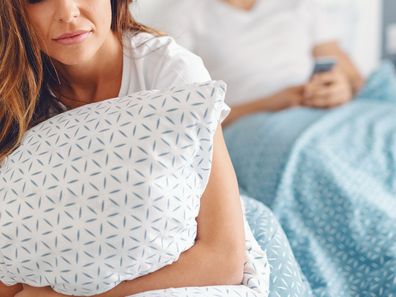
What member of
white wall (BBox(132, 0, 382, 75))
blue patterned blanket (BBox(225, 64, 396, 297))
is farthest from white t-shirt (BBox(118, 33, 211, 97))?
white wall (BBox(132, 0, 382, 75))

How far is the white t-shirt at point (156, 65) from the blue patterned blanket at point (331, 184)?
458mm

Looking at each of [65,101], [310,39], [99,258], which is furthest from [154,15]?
[99,258]

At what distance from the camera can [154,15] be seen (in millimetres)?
2096

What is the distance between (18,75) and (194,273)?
0.41 metres

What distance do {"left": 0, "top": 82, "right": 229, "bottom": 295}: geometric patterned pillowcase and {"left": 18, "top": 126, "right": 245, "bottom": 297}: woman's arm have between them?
0.8 inches

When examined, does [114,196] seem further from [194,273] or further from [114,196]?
[194,273]

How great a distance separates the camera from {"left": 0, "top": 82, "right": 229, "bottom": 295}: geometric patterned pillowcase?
85 cm

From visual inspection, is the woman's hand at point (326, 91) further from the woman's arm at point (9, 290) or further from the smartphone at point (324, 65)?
the woman's arm at point (9, 290)

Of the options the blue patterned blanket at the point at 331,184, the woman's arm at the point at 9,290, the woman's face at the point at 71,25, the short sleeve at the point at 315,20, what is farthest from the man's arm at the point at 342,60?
the woman's arm at the point at 9,290

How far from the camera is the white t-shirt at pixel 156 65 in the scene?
3.30 ft

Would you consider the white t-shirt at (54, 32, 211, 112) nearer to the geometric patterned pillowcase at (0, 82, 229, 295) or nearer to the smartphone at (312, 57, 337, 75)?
the geometric patterned pillowcase at (0, 82, 229, 295)

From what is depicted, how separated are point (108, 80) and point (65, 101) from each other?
A: 3.4 inches

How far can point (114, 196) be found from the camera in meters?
A: 0.85

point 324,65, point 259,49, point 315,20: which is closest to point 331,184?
point 324,65
